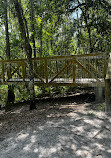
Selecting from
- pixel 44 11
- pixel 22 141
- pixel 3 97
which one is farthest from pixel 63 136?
pixel 3 97

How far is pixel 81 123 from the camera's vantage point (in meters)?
3.99

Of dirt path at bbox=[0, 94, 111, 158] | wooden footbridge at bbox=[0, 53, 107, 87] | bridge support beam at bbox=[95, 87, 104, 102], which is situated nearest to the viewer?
dirt path at bbox=[0, 94, 111, 158]

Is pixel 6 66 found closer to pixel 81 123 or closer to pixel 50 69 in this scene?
pixel 50 69

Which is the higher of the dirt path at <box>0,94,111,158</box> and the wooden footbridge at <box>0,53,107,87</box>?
the wooden footbridge at <box>0,53,107,87</box>

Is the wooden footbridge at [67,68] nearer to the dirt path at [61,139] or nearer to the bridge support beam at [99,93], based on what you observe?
the bridge support beam at [99,93]

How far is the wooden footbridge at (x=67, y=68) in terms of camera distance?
687 cm

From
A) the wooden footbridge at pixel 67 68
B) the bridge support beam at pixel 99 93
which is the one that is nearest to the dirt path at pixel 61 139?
the wooden footbridge at pixel 67 68

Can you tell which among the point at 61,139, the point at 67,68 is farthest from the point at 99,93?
the point at 61,139

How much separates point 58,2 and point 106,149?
953 cm

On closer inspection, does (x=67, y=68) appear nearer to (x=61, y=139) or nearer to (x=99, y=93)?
(x=99, y=93)

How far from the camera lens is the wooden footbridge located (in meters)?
6.87

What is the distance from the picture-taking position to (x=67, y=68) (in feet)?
27.3

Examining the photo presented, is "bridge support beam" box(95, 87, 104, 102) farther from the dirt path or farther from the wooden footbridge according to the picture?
the dirt path

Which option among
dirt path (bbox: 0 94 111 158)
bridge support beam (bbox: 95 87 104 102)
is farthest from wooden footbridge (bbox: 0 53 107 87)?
dirt path (bbox: 0 94 111 158)
